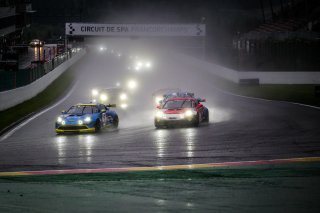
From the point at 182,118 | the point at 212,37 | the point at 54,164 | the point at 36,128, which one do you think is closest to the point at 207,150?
the point at 54,164

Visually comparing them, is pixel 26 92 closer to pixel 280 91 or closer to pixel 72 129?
pixel 72 129

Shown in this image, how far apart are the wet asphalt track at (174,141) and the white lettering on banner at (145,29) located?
38.7 m

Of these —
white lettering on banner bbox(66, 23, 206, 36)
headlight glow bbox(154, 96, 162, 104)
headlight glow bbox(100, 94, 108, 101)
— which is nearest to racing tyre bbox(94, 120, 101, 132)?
headlight glow bbox(154, 96, 162, 104)

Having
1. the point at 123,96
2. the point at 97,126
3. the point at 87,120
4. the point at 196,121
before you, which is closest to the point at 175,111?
the point at 196,121

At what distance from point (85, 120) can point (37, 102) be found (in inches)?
632

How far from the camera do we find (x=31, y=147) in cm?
1989

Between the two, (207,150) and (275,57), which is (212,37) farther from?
(207,150)

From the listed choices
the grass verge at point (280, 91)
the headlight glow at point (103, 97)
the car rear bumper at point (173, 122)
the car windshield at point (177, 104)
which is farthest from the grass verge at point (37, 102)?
the grass verge at point (280, 91)

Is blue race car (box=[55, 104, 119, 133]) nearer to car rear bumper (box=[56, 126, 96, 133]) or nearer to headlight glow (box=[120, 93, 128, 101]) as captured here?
car rear bumper (box=[56, 126, 96, 133])

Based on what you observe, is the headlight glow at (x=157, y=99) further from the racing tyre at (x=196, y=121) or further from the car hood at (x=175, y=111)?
the racing tyre at (x=196, y=121)

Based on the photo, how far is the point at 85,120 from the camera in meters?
24.5

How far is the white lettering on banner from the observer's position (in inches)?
2972

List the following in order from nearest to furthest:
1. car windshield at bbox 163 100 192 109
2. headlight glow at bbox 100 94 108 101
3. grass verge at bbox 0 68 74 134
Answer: car windshield at bbox 163 100 192 109 → grass verge at bbox 0 68 74 134 → headlight glow at bbox 100 94 108 101

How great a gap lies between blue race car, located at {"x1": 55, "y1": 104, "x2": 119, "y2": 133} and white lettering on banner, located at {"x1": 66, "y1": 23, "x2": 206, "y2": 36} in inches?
1996
